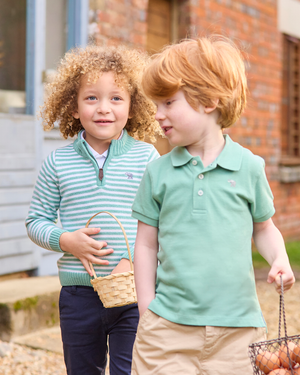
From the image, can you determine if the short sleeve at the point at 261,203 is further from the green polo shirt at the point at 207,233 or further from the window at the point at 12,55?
the window at the point at 12,55

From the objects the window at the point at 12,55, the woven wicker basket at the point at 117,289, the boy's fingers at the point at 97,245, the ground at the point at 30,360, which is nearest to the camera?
the woven wicker basket at the point at 117,289

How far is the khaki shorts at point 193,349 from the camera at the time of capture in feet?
5.02

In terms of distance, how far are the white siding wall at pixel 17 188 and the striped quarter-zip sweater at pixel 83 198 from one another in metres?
2.36

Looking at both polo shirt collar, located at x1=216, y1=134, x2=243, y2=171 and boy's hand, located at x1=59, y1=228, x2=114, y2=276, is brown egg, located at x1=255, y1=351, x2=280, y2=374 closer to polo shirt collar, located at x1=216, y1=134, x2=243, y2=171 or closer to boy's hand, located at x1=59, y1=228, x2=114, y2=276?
polo shirt collar, located at x1=216, y1=134, x2=243, y2=171

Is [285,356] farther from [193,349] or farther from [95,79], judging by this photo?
[95,79]

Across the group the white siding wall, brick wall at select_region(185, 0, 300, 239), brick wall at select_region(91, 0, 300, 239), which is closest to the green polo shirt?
the white siding wall

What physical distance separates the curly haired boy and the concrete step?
64.6 inches

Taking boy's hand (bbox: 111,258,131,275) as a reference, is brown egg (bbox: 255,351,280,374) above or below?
below

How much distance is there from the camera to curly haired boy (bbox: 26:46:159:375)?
1.95 m

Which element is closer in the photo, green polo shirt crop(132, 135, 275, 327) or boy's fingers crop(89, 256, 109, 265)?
green polo shirt crop(132, 135, 275, 327)

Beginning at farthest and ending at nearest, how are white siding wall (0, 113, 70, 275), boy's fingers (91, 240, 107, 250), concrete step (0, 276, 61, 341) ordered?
1. white siding wall (0, 113, 70, 275)
2. concrete step (0, 276, 61, 341)
3. boy's fingers (91, 240, 107, 250)

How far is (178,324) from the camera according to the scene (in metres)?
1.54

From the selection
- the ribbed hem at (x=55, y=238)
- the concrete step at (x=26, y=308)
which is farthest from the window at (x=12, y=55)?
the ribbed hem at (x=55, y=238)

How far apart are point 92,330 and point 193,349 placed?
556mm
